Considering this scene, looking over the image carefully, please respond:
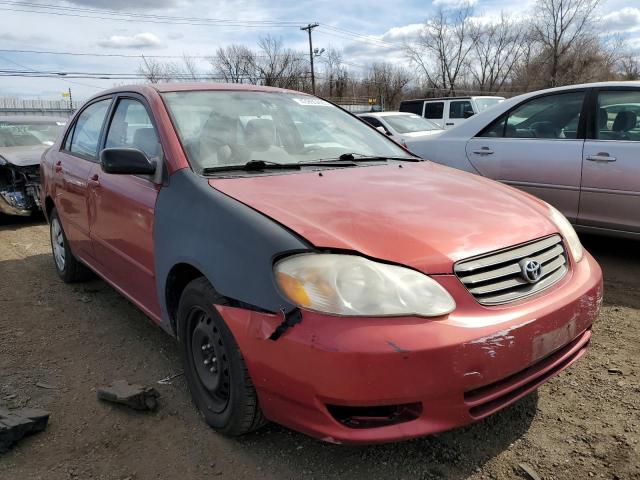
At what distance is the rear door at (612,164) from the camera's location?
13.5 ft

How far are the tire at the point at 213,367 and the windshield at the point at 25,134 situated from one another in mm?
7215

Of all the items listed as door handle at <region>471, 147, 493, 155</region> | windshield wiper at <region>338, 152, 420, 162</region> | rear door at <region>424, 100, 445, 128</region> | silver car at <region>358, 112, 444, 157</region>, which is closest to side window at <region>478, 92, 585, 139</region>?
door handle at <region>471, 147, 493, 155</region>

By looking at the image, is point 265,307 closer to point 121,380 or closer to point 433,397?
point 433,397

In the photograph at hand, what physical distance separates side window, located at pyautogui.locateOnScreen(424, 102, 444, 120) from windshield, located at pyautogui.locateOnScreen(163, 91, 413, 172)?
43.9 ft

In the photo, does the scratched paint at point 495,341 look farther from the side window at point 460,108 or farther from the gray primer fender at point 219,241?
the side window at point 460,108

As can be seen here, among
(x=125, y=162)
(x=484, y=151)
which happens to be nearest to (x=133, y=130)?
(x=125, y=162)

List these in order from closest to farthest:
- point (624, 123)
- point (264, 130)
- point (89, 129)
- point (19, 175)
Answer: point (264, 130), point (89, 129), point (624, 123), point (19, 175)

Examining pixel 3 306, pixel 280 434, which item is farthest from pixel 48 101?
pixel 280 434

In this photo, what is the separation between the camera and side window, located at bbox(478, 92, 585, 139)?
15.0 feet

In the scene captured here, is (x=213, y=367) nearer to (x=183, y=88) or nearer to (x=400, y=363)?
(x=400, y=363)

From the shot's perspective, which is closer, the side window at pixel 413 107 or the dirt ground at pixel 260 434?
the dirt ground at pixel 260 434

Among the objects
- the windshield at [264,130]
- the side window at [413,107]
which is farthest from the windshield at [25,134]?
the side window at [413,107]

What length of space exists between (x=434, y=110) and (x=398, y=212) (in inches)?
596

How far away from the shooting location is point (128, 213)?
288 centimetres
